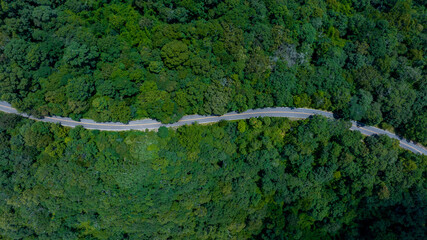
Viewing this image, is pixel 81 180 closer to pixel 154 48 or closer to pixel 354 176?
pixel 154 48

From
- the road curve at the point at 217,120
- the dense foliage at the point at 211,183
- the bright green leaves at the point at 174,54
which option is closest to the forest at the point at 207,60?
the bright green leaves at the point at 174,54

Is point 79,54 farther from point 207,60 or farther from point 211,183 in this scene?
point 211,183

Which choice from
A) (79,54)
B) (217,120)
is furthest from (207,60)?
(79,54)

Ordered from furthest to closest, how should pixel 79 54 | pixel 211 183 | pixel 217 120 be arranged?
pixel 211 183
pixel 217 120
pixel 79 54

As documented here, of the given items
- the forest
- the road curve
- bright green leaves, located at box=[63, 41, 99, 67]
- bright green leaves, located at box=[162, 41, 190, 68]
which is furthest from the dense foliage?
bright green leaves, located at box=[162, 41, 190, 68]

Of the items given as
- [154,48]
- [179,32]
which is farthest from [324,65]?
[154,48]

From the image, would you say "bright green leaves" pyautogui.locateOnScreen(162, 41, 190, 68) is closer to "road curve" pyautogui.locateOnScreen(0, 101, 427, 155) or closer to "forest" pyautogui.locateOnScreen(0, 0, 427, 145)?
"forest" pyautogui.locateOnScreen(0, 0, 427, 145)
